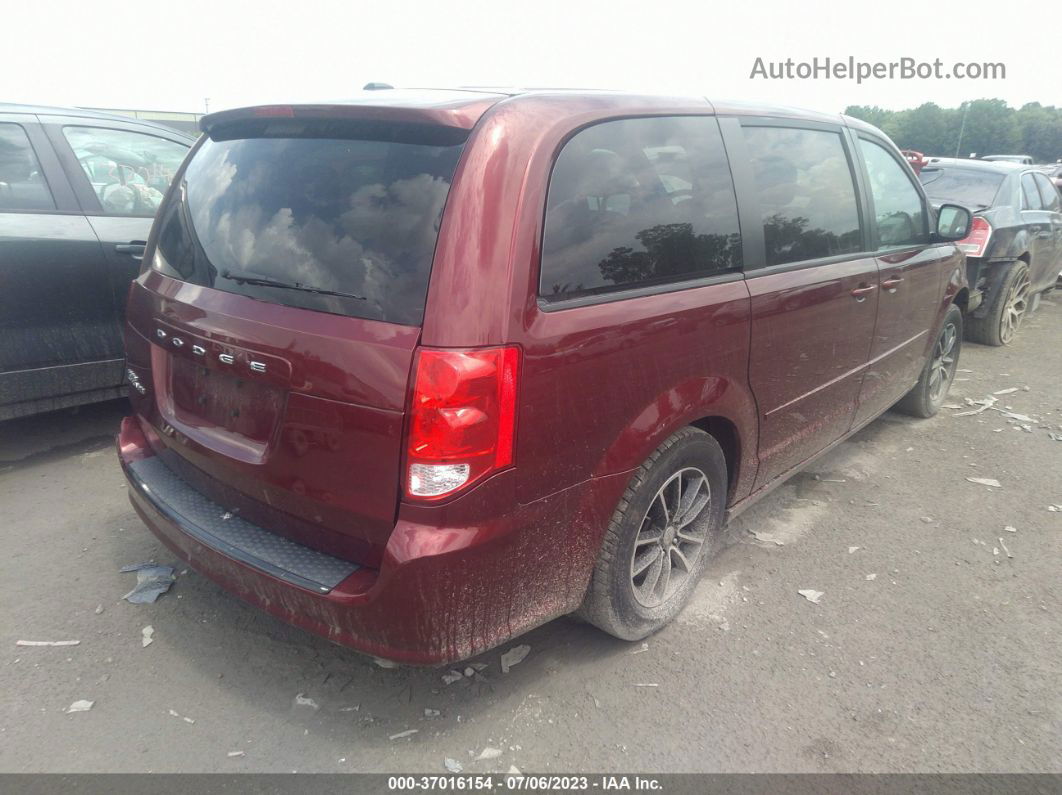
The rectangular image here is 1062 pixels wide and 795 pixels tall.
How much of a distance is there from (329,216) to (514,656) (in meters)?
1.64

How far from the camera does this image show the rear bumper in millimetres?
1902

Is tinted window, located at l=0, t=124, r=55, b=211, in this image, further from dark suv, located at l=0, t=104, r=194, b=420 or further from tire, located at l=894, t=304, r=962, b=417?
tire, located at l=894, t=304, r=962, b=417

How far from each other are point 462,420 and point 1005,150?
10343cm

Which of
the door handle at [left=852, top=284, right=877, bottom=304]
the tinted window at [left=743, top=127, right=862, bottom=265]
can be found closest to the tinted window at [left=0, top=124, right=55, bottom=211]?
the tinted window at [left=743, top=127, right=862, bottom=265]

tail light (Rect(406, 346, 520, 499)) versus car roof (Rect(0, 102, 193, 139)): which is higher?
car roof (Rect(0, 102, 193, 139))

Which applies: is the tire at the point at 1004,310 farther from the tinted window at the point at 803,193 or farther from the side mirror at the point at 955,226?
the tinted window at the point at 803,193

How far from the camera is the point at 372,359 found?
73.5 inches

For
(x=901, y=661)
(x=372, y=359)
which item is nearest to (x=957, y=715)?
(x=901, y=661)

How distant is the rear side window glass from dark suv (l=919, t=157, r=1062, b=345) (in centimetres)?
1

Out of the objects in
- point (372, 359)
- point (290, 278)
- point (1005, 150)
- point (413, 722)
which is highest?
point (1005, 150)

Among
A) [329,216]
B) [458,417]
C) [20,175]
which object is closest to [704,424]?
[458,417]

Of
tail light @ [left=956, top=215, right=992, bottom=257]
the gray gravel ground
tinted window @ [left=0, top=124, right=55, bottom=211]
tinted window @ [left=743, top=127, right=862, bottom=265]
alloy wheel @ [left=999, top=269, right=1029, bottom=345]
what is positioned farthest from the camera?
alloy wheel @ [left=999, top=269, right=1029, bottom=345]

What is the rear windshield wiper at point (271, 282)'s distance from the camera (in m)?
1.99

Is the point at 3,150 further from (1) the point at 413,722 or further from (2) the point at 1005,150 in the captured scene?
(2) the point at 1005,150
